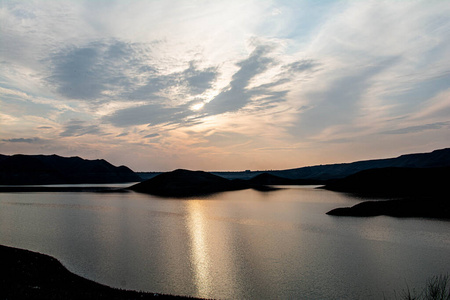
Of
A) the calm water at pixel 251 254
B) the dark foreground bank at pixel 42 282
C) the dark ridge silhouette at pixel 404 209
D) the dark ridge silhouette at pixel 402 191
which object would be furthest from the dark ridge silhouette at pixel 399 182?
the dark foreground bank at pixel 42 282

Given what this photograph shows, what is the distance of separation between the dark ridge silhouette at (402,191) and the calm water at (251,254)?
1074cm

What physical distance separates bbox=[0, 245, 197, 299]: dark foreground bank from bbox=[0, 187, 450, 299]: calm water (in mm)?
1794

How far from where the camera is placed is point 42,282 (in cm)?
2262

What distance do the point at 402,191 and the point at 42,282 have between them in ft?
502

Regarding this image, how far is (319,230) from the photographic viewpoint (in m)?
47.7

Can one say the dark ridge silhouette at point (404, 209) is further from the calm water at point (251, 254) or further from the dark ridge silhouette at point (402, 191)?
the calm water at point (251, 254)

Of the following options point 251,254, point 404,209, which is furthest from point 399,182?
point 251,254

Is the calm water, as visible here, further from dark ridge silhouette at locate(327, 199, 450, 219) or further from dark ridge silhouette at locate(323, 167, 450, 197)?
dark ridge silhouette at locate(323, 167, 450, 197)

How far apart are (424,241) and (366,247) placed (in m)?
10.3

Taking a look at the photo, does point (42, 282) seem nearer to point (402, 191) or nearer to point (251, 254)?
point (251, 254)

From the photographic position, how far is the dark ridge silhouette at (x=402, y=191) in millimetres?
64812

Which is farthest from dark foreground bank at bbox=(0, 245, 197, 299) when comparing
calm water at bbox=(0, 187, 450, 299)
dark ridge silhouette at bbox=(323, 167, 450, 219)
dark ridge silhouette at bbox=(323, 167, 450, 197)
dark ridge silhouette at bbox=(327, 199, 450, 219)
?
dark ridge silhouette at bbox=(323, 167, 450, 197)

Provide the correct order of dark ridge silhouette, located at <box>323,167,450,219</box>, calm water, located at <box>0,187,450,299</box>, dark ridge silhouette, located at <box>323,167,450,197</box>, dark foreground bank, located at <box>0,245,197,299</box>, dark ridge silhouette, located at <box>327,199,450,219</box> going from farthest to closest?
dark ridge silhouette, located at <box>323,167,450,197</box>
dark ridge silhouette, located at <box>323,167,450,219</box>
dark ridge silhouette, located at <box>327,199,450,219</box>
calm water, located at <box>0,187,450,299</box>
dark foreground bank, located at <box>0,245,197,299</box>

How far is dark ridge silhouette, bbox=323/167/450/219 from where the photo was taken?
2552 inches
